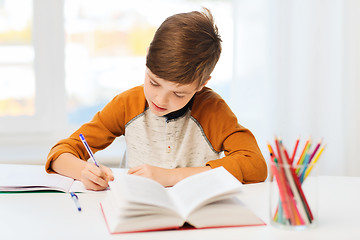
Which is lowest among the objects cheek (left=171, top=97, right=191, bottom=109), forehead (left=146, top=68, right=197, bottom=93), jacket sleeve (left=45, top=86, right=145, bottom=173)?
jacket sleeve (left=45, top=86, right=145, bottom=173)

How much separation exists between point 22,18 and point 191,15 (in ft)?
3.96

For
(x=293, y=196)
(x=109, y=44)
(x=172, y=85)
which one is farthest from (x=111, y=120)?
(x=109, y=44)

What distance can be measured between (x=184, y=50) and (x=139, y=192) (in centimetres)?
52

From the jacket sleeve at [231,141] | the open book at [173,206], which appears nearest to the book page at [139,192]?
the open book at [173,206]

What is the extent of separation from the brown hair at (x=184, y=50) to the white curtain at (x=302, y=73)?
94 centimetres

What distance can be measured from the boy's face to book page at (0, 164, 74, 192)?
12.2 inches

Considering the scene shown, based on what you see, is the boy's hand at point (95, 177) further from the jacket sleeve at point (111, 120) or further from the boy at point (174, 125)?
the jacket sleeve at point (111, 120)

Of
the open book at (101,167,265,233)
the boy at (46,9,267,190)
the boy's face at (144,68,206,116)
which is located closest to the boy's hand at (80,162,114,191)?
the boy at (46,9,267,190)

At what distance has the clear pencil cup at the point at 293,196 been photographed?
97 centimetres

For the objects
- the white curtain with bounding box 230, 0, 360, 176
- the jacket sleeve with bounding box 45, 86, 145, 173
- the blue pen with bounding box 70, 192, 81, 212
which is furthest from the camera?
the white curtain with bounding box 230, 0, 360, 176

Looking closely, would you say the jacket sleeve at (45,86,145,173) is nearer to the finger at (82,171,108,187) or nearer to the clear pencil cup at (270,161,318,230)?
the finger at (82,171,108,187)

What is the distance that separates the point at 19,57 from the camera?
96.3 inches

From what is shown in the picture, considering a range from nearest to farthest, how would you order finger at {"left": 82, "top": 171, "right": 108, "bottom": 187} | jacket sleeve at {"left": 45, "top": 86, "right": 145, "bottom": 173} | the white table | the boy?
the white table, finger at {"left": 82, "top": 171, "right": 108, "bottom": 187}, the boy, jacket sleeve at {"left": 45, "top": 86, "right": 145, "bottom": 173}

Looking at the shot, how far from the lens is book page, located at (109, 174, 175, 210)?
3.17 ft
